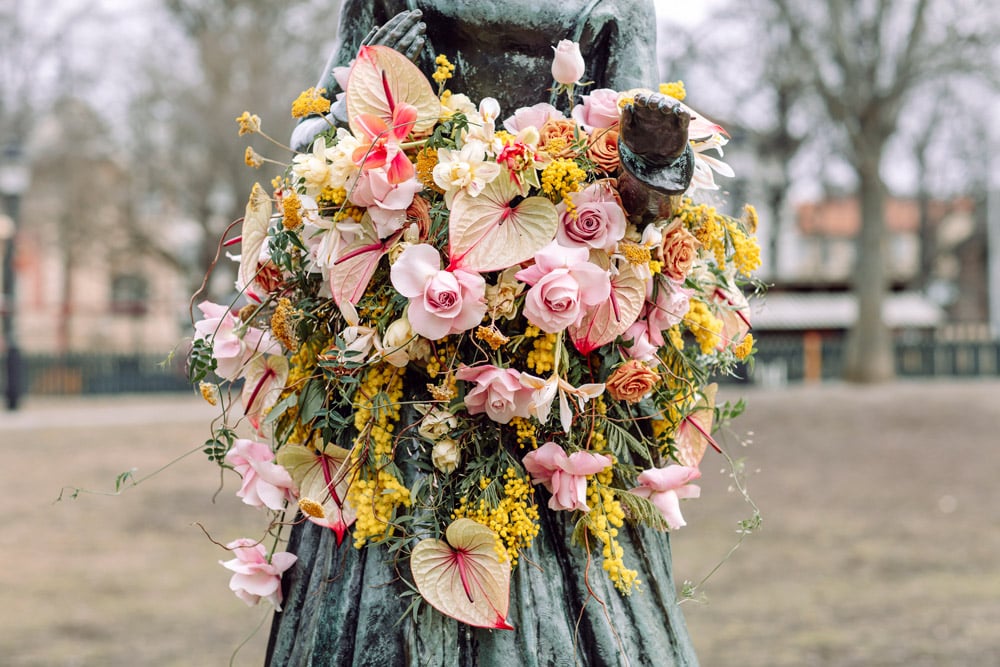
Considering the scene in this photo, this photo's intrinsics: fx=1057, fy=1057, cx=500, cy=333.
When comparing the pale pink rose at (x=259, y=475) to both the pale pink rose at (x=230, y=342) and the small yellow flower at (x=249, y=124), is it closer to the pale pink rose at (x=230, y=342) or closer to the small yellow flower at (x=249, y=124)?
the pale pink rose at (x=230, y=342)

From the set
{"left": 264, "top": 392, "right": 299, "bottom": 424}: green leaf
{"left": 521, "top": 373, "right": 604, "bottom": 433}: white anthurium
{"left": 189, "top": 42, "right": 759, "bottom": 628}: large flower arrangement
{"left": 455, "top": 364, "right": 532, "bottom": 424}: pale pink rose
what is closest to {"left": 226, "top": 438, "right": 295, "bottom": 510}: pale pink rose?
{"left": 189, "top": 42, "right": 759, "bottom": 628}: large flower arrangement

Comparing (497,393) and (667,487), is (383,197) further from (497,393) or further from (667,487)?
(667,487)

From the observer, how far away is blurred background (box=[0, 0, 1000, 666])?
723cm

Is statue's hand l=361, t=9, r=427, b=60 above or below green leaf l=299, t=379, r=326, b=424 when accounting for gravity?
above

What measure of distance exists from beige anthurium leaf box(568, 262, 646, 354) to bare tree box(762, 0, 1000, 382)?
61.3 ft

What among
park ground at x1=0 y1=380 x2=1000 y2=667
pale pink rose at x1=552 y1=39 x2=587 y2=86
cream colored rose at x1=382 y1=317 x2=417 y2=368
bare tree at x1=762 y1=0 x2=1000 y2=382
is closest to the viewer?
cream colored rose at x1=382 y1=317 x2=417 y2=368

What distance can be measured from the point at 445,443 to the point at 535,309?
344 millimetres

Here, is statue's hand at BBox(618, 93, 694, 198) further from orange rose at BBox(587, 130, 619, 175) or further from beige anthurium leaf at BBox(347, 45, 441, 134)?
beige anthurium leaf at BBox(347, 45, 441, 134)

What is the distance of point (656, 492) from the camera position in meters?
2.33

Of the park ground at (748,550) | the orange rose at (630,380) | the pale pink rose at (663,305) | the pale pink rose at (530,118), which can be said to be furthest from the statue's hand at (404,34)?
the park ground at (748,550)

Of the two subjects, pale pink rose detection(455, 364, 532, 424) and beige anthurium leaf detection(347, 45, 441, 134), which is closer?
pale pink rose detection(455, 364, 532, 424)

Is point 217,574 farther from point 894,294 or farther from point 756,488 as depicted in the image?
point 894,294

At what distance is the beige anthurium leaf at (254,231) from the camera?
7.93ft

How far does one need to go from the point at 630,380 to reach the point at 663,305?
0.71 feet
